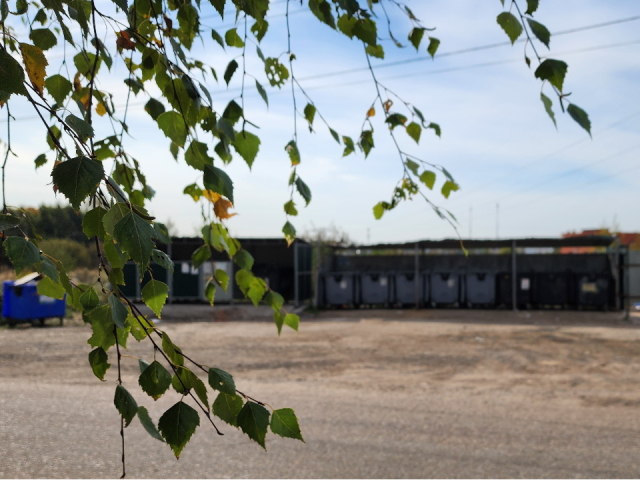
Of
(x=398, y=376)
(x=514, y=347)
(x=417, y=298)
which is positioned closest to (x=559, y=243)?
(x=417, y=298)

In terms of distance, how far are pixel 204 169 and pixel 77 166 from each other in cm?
35

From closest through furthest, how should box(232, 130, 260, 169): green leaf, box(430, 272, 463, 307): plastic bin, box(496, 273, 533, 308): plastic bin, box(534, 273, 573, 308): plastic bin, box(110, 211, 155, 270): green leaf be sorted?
1. box(110, 211, 155, 270): green leaf
2. box(232, 130, 260, 169): green leaf
3. box(534, 273, 573, 308): plastic bin
4. box(496, 273, 533, 308): plastic bin
5. box(430, 272, 463, 307): plastic bin

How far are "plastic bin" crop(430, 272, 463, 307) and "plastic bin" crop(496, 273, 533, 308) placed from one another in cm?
133

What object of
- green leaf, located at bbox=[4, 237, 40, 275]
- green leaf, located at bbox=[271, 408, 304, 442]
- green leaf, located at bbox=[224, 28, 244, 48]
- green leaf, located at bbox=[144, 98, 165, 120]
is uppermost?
green leaf, located at bbox=[224, 28, 244, 48]

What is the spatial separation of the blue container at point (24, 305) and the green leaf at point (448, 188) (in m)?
14.1

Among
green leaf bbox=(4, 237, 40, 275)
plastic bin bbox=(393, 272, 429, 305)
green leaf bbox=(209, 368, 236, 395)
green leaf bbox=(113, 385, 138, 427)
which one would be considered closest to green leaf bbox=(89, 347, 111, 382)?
green leaf bbox=(113, 385, 138, 427)

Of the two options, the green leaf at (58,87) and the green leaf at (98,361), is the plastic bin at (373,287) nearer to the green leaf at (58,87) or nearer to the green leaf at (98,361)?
the green leaf at (58,87)

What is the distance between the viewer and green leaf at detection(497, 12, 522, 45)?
4.60 feet

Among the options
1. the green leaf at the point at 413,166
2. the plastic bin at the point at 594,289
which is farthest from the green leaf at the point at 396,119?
the plastic bin at the point at 594,289

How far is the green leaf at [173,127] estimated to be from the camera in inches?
50.9

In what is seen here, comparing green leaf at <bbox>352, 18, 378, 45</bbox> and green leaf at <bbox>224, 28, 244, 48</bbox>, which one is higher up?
green leaf at <bbox>224, 28, 244, 48</bbox>

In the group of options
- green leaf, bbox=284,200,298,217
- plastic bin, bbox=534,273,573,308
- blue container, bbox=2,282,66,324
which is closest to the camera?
green leaf, bbox=284,200,298,217

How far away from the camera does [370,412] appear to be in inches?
204

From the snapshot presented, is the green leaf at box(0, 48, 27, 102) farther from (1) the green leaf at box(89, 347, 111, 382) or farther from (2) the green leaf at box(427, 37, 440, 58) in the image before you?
(2) the green leaf at box(427, 37, 440, 58)
